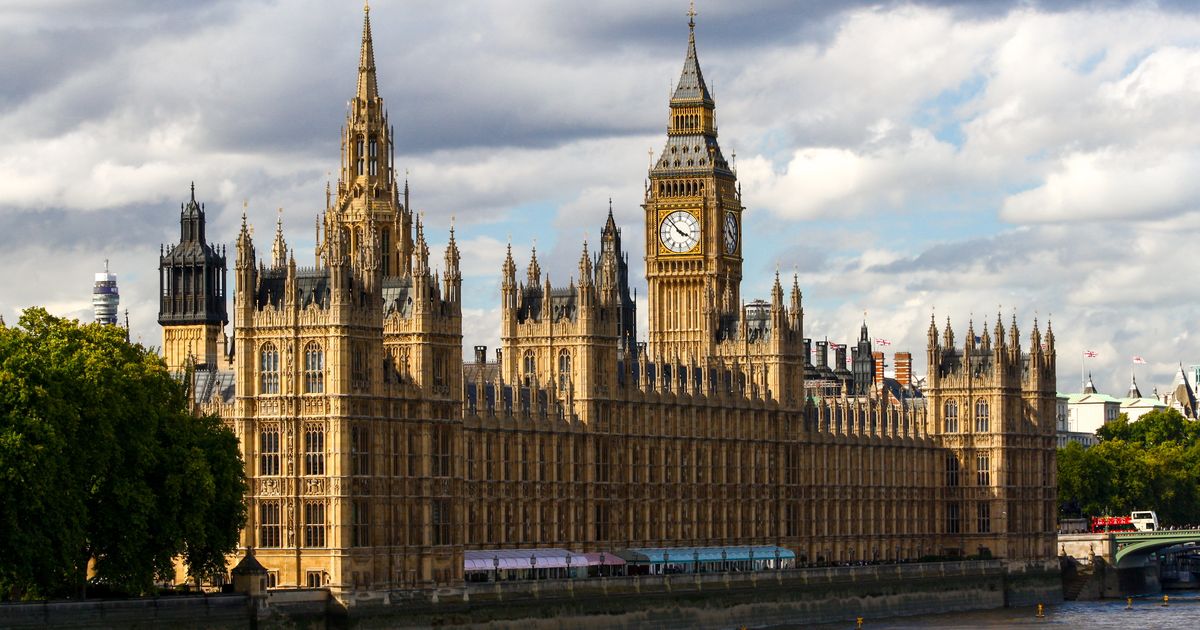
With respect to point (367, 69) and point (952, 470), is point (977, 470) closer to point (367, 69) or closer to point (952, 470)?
point (952, 470)

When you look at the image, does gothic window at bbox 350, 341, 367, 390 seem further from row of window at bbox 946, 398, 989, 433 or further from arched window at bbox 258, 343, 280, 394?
row of window at bbox 946, 398, 989, 433

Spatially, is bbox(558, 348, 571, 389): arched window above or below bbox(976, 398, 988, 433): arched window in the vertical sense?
above

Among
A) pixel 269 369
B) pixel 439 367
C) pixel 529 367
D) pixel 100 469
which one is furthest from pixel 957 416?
pixel 100 469

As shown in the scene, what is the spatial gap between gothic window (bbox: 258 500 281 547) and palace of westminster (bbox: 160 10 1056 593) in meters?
0.09

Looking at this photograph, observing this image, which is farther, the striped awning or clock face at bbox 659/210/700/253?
clock face at bbox 659/210/700/253

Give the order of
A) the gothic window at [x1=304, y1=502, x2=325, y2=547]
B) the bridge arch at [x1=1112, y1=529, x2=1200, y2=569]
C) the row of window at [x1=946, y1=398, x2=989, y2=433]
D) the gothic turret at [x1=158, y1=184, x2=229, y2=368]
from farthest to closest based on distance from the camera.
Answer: the bridge arch at [x1=1112, y1=529, x2=1200, y2=569] < the row of window at [x1=946, y1=398, x2=989, y2=433] < the gothic turret at [x1=158, y1=184, x2=229, y2=368] < the gothic window at [x1=304, y1=502, x2=325, y2=547]

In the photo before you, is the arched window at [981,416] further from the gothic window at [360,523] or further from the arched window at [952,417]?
the gothic window at [360,523]

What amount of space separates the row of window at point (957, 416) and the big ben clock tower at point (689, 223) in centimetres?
1664

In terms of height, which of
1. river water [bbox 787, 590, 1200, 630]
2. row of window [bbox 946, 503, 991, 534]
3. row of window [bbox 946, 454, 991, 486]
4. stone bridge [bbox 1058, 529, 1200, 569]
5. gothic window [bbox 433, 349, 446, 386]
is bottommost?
river water [bbox 787, 590, 1200, 630]

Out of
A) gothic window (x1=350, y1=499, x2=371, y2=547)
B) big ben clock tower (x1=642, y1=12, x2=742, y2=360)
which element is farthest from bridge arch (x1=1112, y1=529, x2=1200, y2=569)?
gothic window (x1=350, y1=499, x2=371, y2=547)

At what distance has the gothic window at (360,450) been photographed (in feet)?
382

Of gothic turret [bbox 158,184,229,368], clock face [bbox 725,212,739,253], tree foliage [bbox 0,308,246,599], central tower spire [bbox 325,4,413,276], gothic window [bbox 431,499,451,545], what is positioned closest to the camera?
tree foliage [bbox 0,308,246,599]

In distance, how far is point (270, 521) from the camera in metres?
117

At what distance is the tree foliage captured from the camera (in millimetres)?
100250
